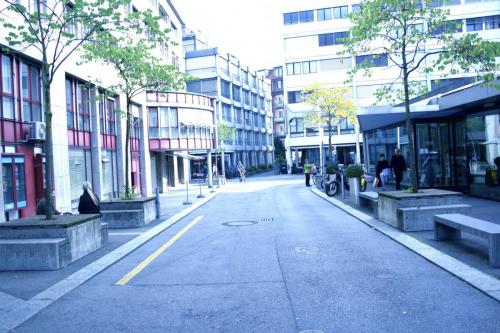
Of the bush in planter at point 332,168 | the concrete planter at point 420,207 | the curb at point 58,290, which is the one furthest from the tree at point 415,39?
the bush in planter at point 332,168

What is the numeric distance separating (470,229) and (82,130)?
1873 cm

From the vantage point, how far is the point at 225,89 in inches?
2692

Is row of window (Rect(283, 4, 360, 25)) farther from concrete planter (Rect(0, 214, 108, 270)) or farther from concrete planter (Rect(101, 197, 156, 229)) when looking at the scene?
concrete planter (Rect(0, 214, 108, 270))

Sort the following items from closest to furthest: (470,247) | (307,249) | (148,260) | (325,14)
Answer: (470,247)
(148,260)
(307,249)
(325,14)

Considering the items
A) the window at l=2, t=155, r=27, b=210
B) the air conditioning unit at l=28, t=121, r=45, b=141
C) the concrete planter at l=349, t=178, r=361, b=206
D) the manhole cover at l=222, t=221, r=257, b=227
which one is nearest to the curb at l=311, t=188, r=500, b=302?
the manhole cover at l=222, t=221, r=257, b=227

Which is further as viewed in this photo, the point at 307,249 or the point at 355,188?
the point at 355,188

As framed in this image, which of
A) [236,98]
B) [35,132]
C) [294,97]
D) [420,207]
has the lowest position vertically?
[420,207]

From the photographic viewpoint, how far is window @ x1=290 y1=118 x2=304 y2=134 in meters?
63.6

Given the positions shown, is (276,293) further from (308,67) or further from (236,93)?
(236,93)

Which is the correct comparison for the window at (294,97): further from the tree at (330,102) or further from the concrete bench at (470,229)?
the concrete bench at (470,229)

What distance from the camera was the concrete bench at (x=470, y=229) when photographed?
7699 mm

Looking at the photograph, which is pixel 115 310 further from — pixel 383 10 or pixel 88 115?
pixel 88 115

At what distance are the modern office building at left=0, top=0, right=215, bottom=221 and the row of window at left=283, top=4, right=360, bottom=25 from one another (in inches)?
919

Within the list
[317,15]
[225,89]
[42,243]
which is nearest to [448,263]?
[42,243]
